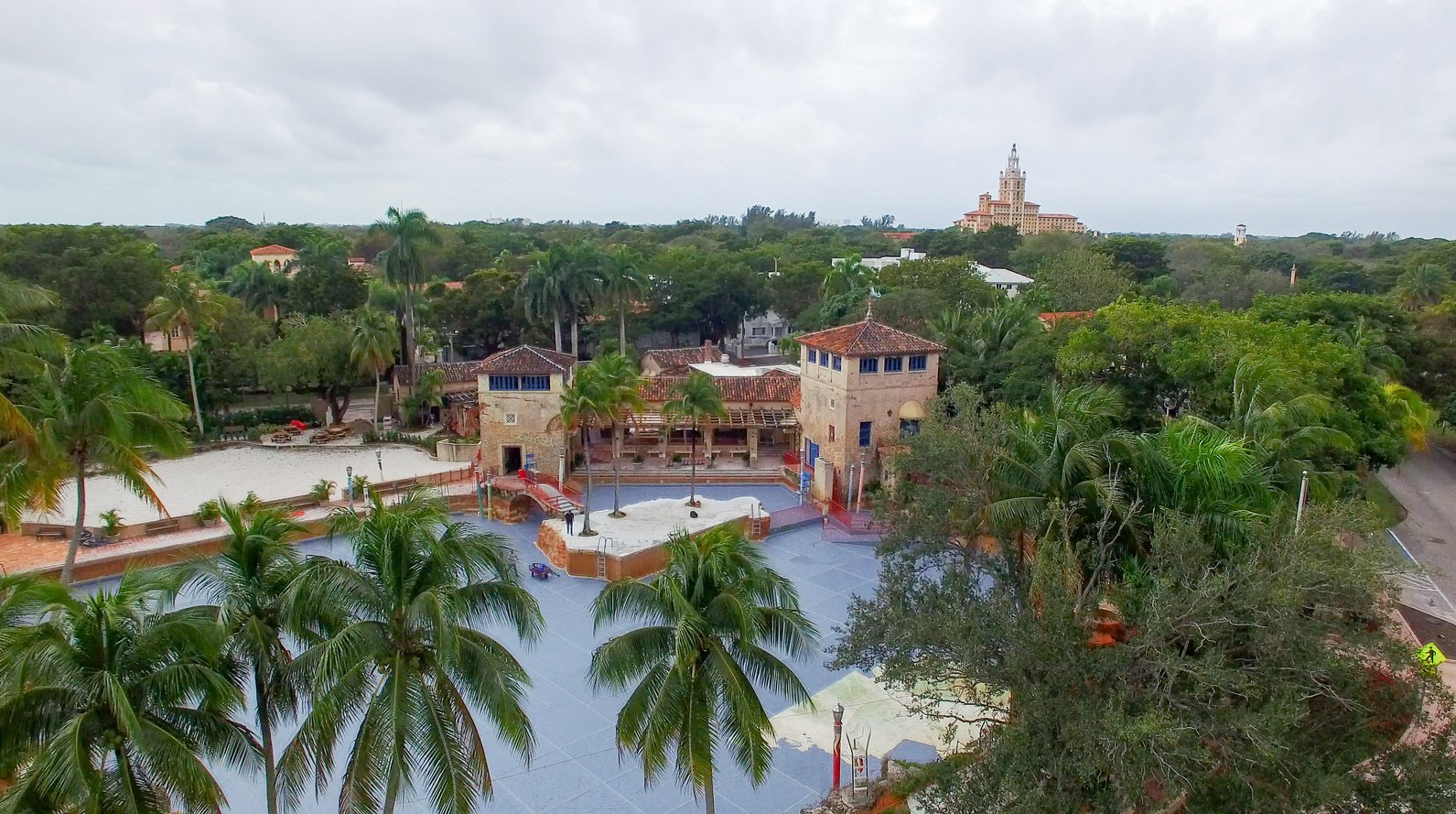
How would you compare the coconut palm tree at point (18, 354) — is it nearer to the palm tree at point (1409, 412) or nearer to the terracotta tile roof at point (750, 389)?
the terracotta tile roof at point (750, 389)

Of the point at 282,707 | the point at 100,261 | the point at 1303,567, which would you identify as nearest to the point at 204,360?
the point at 100,261

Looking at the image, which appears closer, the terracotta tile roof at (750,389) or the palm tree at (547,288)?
the terracotta tile roof at (750,389)

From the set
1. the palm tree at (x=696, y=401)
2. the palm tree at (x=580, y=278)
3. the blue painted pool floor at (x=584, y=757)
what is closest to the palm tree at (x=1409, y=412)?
the blue painted pool floor at (x=584, y=757)

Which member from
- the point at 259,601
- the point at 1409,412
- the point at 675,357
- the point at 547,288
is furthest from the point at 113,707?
the point at 547,288

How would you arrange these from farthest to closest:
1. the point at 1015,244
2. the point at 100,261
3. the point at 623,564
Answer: the point at 1015,244
the point at 100,261
the point at 623,564

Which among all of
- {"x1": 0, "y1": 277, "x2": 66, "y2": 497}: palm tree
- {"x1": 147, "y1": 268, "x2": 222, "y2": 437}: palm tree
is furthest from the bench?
{"x1": 0, "y1": 277, "x2": 66, "y2": 497}: palm tree

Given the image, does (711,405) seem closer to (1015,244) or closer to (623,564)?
(623,564)
